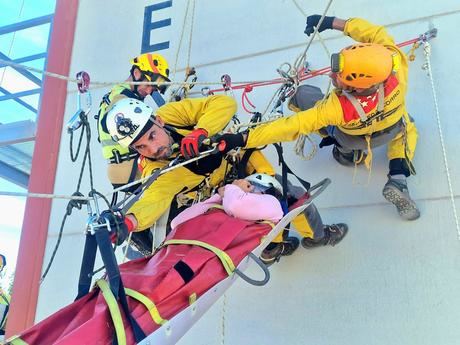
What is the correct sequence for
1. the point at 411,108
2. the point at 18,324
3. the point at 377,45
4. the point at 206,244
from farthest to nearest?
the point at 18,324 < the point at 411,108 < the point at 377,45 < the point at 206,244

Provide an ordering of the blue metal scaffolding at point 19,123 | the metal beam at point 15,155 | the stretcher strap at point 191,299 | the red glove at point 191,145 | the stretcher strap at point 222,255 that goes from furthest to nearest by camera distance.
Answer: the metal beam at point 15,155 → the blue metal scaffolding at point 19,123 → the red glove at point 191,145 → the stretcher strap at point 222,255 → the stretcher strap at point 191,299

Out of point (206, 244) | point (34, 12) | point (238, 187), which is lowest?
point (206, 244)

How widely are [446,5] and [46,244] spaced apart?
3.12m

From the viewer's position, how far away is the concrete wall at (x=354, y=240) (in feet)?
8.39

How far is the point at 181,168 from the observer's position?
2598mm

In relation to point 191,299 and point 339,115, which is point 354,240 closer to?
point 339,115

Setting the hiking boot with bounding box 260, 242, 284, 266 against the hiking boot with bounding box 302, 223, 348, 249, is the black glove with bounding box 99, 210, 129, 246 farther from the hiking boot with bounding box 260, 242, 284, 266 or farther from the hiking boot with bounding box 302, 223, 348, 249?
the hiking boot with bounding box 302, 223, 348, 249

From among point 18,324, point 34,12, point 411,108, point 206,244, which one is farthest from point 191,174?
point 34,12

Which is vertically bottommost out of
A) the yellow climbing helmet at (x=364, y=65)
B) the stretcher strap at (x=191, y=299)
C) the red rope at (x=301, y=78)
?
the stretcher strap at (x=191, y=299)

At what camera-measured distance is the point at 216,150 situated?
223 cm

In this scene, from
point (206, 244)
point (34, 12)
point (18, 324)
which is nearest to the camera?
point (206, 244)

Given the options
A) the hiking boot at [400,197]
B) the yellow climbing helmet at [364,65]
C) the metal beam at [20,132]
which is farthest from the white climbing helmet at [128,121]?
the metal beam at [20,132]

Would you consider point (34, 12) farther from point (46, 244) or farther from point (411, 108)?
point (411, 108)

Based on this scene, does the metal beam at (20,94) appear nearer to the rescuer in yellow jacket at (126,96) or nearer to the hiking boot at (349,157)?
the rescuer in yellow jacket at (126,96)
